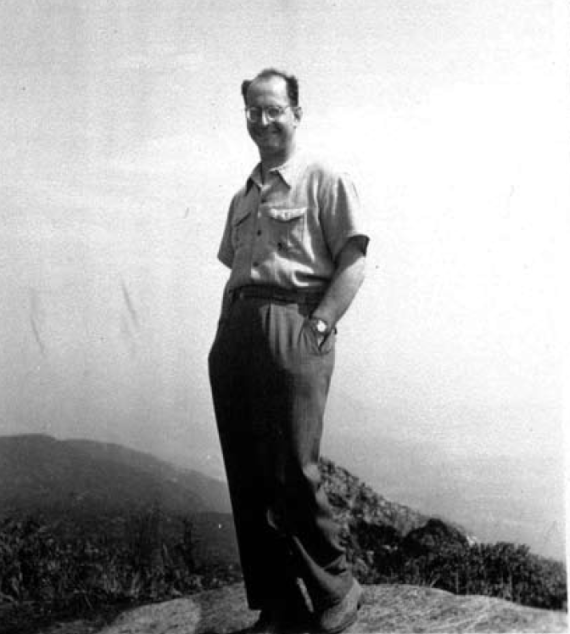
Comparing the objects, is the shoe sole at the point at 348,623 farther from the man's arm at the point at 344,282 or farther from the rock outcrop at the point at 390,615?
the man's arm at the point at 344,282

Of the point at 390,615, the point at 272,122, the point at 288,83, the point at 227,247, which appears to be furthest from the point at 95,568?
the point at 288,83

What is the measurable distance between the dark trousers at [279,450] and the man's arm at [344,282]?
8 centimetres

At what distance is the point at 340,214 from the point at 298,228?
0.18 meters

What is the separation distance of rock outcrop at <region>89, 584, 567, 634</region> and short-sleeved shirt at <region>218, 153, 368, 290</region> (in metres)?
1.35

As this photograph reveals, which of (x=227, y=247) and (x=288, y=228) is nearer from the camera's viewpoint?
(x=288, y=228)

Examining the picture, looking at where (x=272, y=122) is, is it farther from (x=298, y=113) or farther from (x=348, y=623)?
(x=348, y=623)

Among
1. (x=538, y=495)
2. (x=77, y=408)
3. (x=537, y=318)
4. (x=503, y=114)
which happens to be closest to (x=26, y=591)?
(x=77, y=408)

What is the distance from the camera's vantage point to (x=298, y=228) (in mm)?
3734

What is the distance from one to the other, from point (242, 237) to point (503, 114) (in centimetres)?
140

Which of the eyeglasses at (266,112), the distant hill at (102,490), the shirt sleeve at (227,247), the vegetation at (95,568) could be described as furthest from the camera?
the distant hill at (102,490)

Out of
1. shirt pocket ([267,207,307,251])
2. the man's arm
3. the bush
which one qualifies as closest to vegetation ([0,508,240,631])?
the bush

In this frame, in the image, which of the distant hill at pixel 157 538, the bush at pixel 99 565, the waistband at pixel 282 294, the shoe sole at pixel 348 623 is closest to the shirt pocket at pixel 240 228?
the waistband at pixel 282 294

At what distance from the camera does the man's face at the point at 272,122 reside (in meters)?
3.82

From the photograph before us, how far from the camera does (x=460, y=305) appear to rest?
14.0ft
